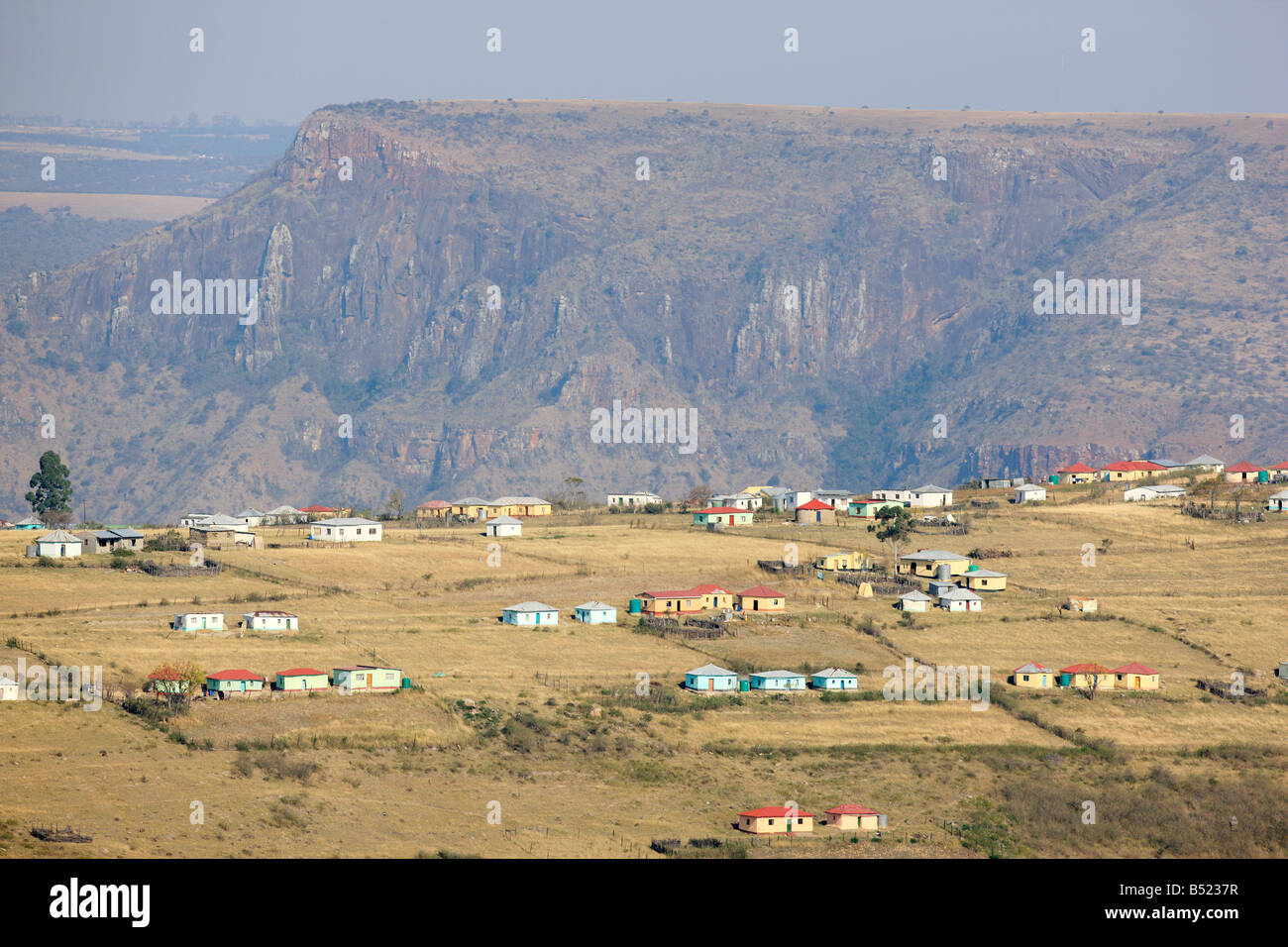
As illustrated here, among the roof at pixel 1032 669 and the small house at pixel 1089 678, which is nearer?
the roof at pixel 1032 669

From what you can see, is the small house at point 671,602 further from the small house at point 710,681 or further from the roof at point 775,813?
the roof at point 775,813

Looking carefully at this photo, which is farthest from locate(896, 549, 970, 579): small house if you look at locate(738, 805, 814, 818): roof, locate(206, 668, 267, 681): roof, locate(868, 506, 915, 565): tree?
locate(206, 668, 267, 681): roof

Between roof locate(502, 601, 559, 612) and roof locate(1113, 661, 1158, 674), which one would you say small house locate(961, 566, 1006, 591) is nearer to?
roof locate(1113, 661, 1158, 674)

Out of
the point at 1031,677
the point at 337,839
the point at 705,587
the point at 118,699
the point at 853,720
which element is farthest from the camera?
the point at 705,587

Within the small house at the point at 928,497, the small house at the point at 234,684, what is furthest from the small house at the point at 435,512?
the small house at the point at 234,684

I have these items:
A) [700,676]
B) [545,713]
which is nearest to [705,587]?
[700,676]
